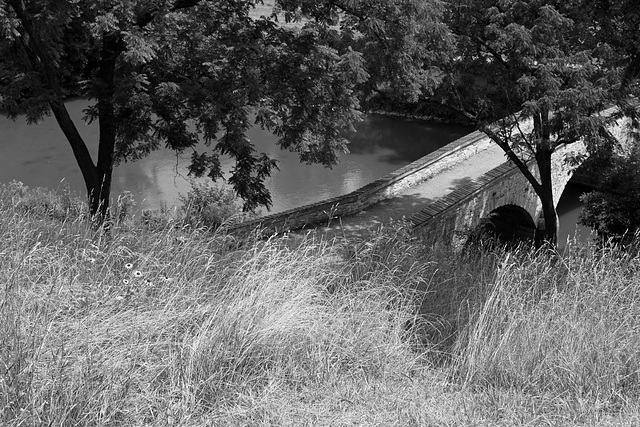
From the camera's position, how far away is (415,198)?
579 inches

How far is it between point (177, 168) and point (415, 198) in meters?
11.5

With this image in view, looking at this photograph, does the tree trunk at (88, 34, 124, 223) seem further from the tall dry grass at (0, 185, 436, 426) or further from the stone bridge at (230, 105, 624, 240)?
the tall dry grass at (0, 185, 436, 426)

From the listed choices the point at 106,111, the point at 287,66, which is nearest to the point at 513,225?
the point at 287,66

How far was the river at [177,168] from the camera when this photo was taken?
2134 centimetres

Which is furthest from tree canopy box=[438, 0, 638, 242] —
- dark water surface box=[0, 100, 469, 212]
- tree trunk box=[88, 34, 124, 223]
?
dark water surface box=[0, 100, 469, 212]

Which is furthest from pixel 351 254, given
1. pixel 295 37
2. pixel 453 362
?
pixel 295 37

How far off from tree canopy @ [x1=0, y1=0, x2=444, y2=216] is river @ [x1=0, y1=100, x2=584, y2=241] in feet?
24.5

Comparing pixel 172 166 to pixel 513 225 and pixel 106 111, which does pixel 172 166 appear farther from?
pixel 106 111

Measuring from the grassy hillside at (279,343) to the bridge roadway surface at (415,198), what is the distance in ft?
22.3

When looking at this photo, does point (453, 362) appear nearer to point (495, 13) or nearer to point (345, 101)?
point (345, 101)

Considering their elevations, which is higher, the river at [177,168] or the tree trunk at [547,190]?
the river at [177,168]

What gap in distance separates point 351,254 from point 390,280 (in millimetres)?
847

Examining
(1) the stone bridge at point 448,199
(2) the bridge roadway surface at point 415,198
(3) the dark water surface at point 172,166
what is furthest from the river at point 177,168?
(2) the bridge roadway surface at point 415,198

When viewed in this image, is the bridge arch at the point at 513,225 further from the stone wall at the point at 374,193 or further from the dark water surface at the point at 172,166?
the dark water surface at the point at 172,166
